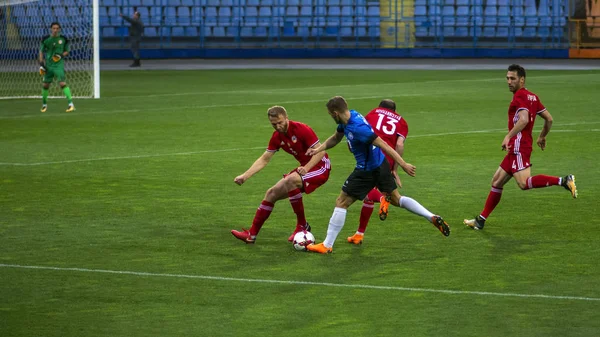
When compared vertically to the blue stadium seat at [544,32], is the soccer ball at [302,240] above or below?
below

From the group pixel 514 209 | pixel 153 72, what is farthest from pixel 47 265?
pixel 153 72

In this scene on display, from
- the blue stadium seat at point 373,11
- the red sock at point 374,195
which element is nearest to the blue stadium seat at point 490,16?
the blue stadium seat at point 373,11

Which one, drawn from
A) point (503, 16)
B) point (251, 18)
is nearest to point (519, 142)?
point (503, 16)

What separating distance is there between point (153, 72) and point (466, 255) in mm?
31361

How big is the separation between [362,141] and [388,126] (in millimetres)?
1152

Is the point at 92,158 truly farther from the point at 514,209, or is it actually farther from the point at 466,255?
the point at 466,255

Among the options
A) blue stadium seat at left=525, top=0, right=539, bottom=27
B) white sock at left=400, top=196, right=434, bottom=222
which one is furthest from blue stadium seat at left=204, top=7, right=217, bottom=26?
white sock at left=400, top=196, right=434, bottom=222

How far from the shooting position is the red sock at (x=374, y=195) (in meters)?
10.1

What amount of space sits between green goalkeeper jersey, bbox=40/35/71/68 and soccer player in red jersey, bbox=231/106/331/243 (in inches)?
604

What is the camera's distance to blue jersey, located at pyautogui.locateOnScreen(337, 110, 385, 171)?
8969 mm

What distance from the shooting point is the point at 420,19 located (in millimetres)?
50188

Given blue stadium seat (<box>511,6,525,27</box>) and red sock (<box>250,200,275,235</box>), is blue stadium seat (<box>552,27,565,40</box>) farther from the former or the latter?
red sock (<box>250,200,275,235</box>)

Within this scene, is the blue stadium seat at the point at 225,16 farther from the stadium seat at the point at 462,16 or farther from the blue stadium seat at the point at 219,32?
the stadium seat at the point at 462,16

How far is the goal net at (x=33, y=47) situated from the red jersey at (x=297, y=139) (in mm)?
19774
